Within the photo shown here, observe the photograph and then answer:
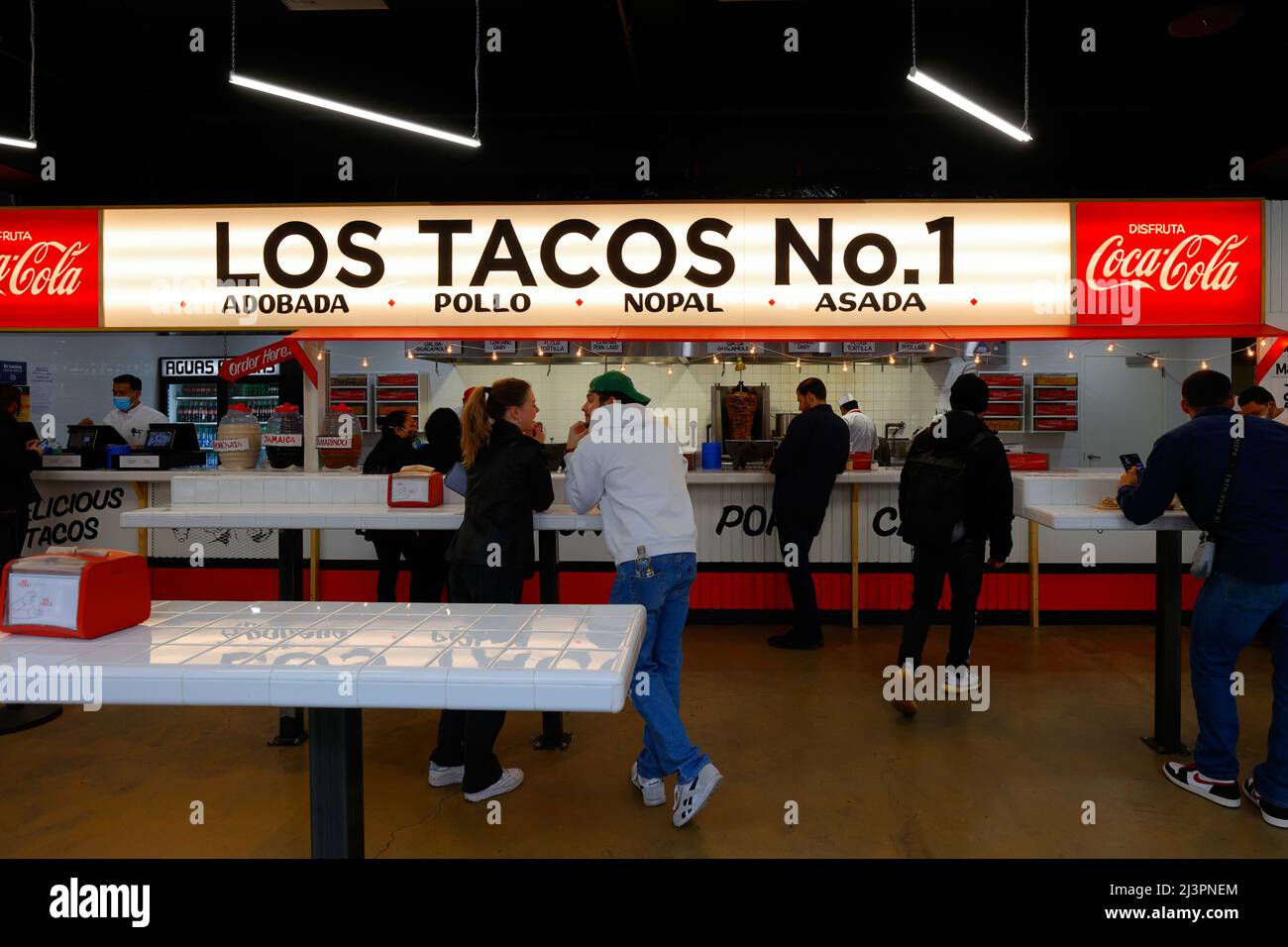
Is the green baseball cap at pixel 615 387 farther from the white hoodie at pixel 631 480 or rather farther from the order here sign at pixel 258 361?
the order here sign at pixel 258 361

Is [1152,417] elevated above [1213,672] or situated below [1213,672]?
above

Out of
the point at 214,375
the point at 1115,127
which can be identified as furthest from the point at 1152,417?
the point at 214,375

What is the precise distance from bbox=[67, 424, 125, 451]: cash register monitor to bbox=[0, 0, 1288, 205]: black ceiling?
2.53 meters

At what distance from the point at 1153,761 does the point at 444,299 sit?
4410mm

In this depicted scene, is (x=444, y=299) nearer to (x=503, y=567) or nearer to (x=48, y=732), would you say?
(x=503, y=567)

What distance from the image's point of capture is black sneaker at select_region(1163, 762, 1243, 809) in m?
3.19

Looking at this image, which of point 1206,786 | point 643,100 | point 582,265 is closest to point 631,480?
point 582,265

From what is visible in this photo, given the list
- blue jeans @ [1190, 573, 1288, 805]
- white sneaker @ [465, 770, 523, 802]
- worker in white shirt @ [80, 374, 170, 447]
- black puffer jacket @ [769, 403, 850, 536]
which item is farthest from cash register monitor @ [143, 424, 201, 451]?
blue jeans @ [1190, 573, 1288, 805]

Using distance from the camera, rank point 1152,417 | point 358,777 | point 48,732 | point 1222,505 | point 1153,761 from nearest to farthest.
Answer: point 358,777 < point 1222,505 < point 1153,761 < point 48,732 < point 1152,417

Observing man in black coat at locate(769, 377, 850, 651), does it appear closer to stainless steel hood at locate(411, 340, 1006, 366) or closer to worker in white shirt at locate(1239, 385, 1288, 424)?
worker in white shirt at locate(1239, 385, 1288, 424)

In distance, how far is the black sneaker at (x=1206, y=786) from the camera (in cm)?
319

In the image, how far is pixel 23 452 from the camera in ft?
15.4

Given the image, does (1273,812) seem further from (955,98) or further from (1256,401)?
(955,98)
